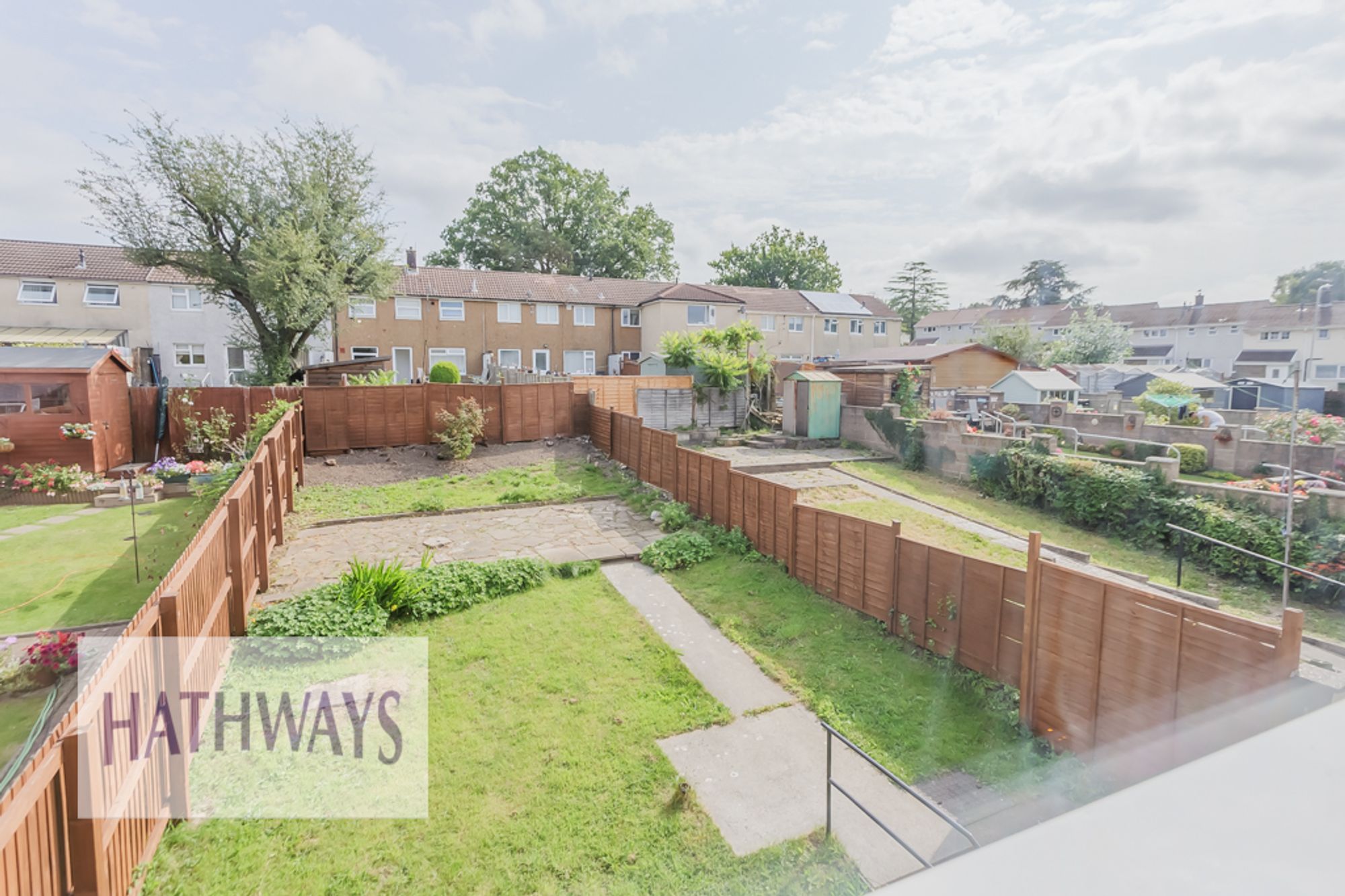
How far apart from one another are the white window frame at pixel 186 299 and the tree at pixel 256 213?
7743 millimetres

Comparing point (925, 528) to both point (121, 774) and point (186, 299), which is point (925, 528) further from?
point (186, 299)

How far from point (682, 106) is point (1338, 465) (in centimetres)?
1313

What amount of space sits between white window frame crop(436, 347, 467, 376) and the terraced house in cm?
4

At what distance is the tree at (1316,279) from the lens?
9.65 ft

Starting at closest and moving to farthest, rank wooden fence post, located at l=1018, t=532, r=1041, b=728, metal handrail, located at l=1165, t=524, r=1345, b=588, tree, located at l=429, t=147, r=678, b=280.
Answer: wooden fence post, located at l=1018, t=532, r=1041, b=728 < metal handrail, located at l=1165, t=524, r=1345, b=588 < tree, located at l=429, t=147, r=678, b=280

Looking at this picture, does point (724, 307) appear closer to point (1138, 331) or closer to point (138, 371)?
point (138, 371)

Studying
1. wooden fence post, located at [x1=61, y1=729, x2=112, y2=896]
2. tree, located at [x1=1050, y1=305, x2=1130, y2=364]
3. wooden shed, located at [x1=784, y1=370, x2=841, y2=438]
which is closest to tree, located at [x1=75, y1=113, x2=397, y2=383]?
wooden shed, located at [x1=784, y1=370, x2=841, y2=438]

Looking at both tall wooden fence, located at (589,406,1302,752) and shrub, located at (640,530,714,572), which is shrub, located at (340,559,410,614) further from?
tall wooden fence, located at (589,406,1302,752)

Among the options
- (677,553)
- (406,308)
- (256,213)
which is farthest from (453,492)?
(406,308)

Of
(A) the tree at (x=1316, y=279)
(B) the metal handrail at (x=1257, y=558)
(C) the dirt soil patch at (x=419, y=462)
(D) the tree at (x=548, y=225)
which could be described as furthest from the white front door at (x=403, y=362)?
(A) the tree at (x=1316, y=279)

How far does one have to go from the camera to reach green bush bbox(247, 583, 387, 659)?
19.1 ft

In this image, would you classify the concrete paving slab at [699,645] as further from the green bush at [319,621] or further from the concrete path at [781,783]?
the green bush at [319,621]

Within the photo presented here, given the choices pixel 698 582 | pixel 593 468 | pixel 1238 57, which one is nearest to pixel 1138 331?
pixel 593 468

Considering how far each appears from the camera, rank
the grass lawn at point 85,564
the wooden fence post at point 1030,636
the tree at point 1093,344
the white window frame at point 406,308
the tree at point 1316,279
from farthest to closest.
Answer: the tree at point 1093,344, the white window frame at point 406,308, the grass lawn at point 85,564, the wooden fence post at point 1030,636, the tree at point 1316,279
